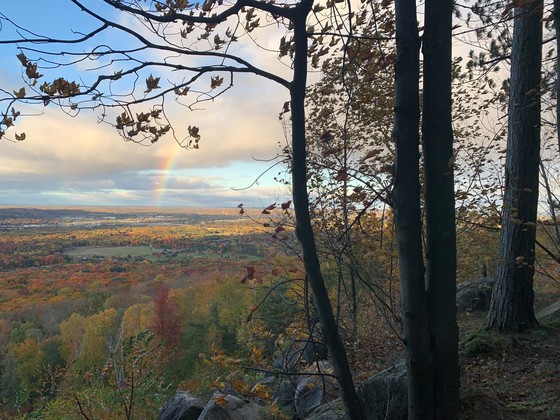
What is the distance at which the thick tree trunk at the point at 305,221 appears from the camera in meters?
2.17

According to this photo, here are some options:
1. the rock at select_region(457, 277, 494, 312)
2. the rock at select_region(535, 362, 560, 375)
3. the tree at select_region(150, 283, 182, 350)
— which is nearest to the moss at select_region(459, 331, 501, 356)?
the rock at select_region(535, 362, 560, 375)

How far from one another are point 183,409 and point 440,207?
518 cm

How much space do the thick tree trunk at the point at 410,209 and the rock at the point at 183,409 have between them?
4.43 m

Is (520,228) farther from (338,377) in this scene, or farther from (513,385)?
(338,377)

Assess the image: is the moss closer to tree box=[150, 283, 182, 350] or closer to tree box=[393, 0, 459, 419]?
tree box=[393, 0, 459, 419]

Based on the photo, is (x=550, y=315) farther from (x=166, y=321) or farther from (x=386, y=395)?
(x=166, y=321)

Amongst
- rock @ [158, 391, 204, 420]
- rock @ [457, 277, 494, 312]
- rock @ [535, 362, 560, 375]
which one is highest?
rock @ [535, 362, 560, 375]

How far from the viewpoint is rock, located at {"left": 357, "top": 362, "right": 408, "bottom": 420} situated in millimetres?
3164

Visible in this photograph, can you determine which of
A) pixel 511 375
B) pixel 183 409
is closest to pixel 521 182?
pixel 511 375

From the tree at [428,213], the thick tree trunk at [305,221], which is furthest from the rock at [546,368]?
the thick tree trunk at [305,221]

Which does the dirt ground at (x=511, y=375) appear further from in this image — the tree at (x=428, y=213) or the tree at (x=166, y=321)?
the tree at (x=166, y=321)

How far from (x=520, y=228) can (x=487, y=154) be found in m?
2.77

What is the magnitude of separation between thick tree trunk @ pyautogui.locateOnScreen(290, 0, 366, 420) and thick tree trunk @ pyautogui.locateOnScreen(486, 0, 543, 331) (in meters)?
3.79

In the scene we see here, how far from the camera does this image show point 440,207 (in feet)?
7.07
